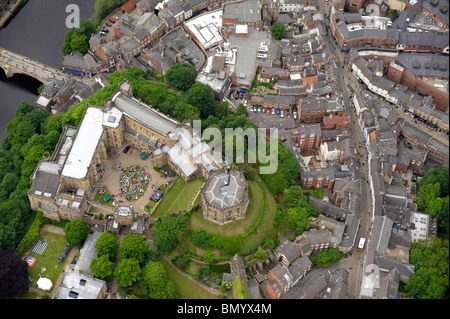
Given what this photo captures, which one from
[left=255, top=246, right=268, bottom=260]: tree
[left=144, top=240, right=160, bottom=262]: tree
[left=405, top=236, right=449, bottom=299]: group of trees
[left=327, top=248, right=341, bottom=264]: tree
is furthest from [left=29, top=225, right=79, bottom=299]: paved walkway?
[left=405, top=236, right=449, bottom=299]: group of trees

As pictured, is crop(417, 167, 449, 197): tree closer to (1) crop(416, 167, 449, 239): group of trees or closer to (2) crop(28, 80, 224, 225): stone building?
(1) crop(416, 167, 449, 239): group of trees

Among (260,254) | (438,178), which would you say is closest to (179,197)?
(260,254)

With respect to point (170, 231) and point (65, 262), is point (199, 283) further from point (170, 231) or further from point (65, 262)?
point (65, 262)

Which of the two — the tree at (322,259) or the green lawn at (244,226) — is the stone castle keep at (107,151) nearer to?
the green lawn at (244,226)

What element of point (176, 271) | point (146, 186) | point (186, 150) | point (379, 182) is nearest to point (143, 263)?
point (176, 271)

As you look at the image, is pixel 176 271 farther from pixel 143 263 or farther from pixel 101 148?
pixel 101 148

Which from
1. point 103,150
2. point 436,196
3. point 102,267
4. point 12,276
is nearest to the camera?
point 12,276

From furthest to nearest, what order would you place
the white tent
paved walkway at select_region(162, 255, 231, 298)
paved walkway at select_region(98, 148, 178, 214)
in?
paved walkway at select_region(98, 148, 178, 214), paved walkway at select_region(162, 255, 231, 298), the white tent
